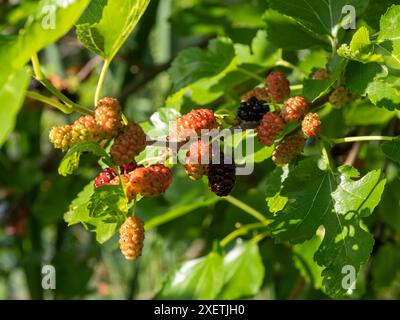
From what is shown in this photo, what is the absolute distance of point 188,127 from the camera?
25.9 inches

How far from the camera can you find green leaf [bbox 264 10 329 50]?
0.89 m

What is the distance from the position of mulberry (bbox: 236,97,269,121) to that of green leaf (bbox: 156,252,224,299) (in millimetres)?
428

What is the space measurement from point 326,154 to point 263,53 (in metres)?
0.28

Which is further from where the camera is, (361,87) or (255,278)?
(255,278)

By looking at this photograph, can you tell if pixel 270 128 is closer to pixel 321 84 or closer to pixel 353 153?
pixel 321 84

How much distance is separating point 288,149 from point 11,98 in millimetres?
360

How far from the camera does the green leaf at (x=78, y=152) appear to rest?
61 centimetres

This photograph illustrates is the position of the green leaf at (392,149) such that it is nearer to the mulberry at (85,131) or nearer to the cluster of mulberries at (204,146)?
the cluster of mulberries at (204,146)

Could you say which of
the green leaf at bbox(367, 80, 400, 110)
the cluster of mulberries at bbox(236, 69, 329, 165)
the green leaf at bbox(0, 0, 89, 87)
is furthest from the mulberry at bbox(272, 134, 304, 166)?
the green leaf at bbox(0, 0, 89, 87)

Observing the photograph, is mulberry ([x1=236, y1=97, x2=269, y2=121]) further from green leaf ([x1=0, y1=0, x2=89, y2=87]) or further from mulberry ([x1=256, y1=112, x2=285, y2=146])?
green leaf ([x1=0, y1=0, x2=89, y2=87])

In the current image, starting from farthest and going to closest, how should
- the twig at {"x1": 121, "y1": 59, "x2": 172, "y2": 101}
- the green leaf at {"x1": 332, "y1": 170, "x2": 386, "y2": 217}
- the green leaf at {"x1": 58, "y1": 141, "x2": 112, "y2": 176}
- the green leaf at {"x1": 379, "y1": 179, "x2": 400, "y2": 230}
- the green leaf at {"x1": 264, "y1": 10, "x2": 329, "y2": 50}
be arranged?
1. the twig at {"x1": 121, "y1": 59, "x2": 172, "y2": 101}
2. the green leaf at {"x1": 379, "y1": 179, "x2": 400, "y2": 230}
3. the green leaf at {"x1": 264, "y1": 10, "x2": 329, "y2": 50}
4. the green leaf at {"x1": 332, "y1": 170, "x2": 386, "y2": 217}
5. the green leaf at {"x1": 58, "y1": 141, "x2": 112, "y2": 176}

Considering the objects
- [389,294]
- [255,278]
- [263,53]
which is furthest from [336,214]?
[389,294]

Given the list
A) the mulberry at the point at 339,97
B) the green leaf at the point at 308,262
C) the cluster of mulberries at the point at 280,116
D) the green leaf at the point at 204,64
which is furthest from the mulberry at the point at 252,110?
the green leaf at the point at 308,262
